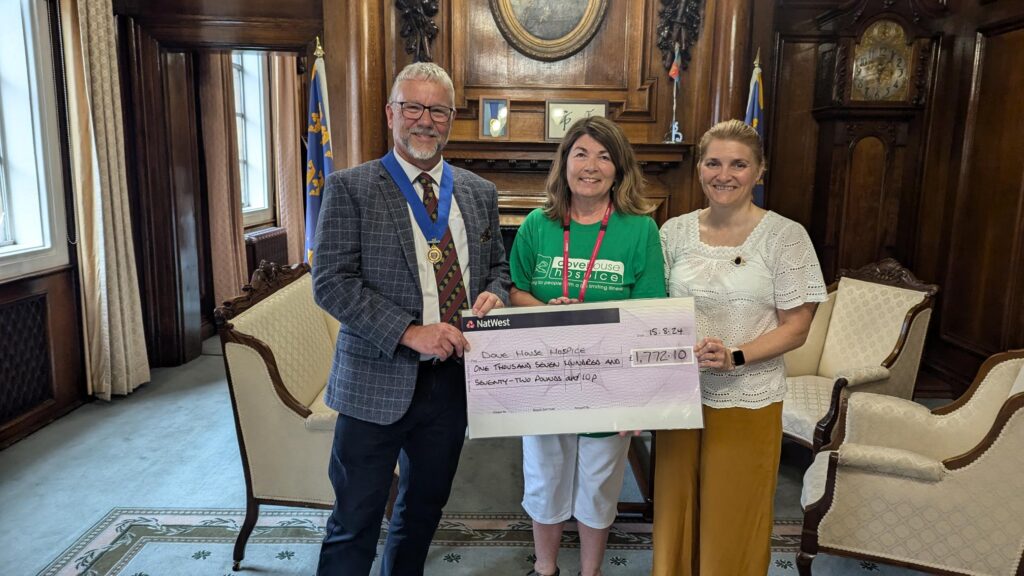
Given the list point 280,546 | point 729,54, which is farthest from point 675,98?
point 280,546

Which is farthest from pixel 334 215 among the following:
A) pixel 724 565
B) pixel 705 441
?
pixel 724 565

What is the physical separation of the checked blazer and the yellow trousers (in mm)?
757

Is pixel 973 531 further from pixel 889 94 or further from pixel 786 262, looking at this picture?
pixel 889 94

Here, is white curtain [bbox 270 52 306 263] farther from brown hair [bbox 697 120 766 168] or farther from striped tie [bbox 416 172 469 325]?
brown hair [bbox 697 120 766 168]

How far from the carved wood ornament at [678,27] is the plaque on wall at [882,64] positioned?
109 cm

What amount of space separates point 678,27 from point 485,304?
11.6 feet

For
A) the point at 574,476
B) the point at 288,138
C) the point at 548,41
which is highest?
the point at 548,41

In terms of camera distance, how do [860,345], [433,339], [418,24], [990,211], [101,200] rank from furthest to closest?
[418,24] → [990,211] → [101,200] → [860,345] → [433,339]

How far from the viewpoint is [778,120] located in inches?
189

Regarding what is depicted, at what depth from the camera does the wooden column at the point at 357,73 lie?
4.31 m

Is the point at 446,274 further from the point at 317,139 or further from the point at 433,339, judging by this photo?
the point at 317,139

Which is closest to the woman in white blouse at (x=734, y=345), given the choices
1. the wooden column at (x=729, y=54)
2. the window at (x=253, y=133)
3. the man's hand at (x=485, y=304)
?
the man's hand at (x=485, y=304)

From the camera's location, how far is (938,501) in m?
1.97

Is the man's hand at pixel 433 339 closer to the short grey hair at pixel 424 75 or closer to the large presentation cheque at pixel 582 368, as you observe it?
the large presentation cheque at pixel 582 368
